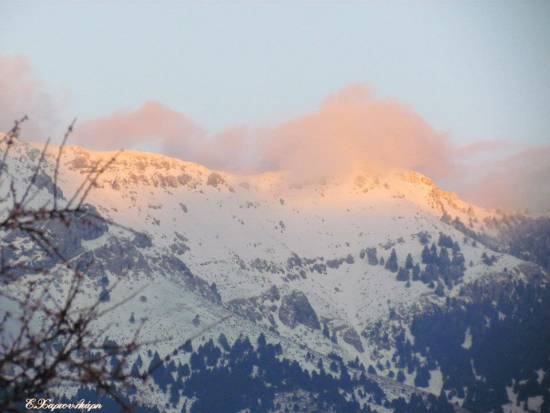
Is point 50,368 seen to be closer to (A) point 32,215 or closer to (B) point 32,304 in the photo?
(B) point 32,304

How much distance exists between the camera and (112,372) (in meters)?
7.82

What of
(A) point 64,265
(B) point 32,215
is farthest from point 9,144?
(A) point 64,265

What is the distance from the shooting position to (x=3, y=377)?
8.03m

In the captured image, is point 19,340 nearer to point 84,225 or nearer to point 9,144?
point 84,225

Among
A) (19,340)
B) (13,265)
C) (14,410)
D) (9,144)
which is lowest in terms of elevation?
(14,410)

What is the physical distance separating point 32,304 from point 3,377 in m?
0.58

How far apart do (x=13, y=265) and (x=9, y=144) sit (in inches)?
36.7

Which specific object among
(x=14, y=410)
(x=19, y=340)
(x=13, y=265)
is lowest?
(x=14, y=410)

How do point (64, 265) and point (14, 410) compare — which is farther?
point (64, 265)

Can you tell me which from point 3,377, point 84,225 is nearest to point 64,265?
point 84,225

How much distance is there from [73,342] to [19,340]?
485 millimetres

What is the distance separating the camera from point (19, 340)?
823 centimetres

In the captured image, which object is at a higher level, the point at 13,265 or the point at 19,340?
the point at 13,265

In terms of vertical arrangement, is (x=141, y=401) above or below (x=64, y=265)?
below
